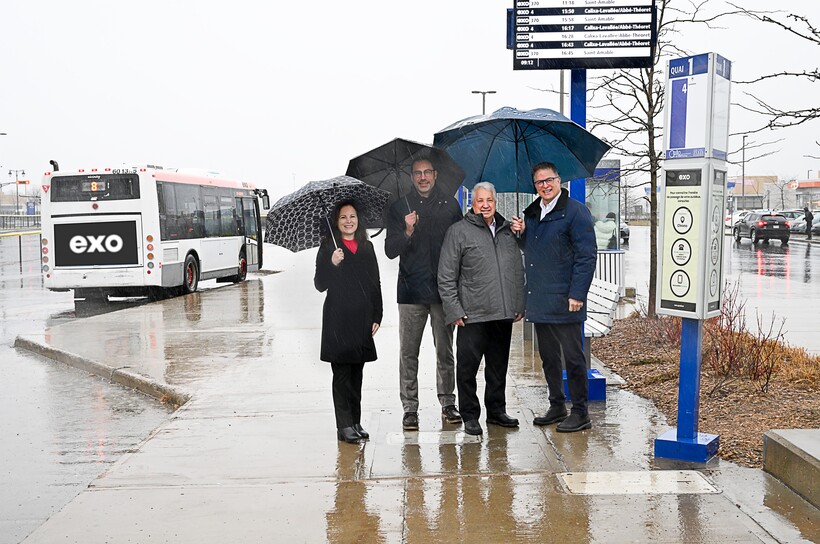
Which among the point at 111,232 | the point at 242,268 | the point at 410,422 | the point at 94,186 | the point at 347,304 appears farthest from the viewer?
the point at 242,268

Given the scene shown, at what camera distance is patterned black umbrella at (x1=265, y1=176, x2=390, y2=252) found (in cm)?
681

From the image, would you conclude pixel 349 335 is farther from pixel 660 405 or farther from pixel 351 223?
pixel 660 405

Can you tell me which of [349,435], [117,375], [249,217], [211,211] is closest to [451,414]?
[349,435]

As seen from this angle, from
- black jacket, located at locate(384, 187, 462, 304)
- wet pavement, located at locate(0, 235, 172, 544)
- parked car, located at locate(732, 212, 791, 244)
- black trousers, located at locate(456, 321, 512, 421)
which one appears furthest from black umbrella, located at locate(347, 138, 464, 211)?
parked car, located at locate(732, 212, 791, 244)

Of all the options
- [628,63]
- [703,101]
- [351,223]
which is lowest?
[351,223]

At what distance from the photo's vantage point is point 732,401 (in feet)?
24.9

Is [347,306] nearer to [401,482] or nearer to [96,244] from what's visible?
[401,482]

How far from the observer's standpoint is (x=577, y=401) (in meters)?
7.00

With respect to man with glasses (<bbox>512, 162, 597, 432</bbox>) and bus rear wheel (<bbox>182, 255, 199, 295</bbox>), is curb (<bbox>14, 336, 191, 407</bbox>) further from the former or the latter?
bus rear wheel (<bbox>182, 255, 199, 295</bbox>)

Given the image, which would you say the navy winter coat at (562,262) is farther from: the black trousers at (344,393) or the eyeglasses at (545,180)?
the black trousers at (344,393)

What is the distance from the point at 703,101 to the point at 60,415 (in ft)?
21.9

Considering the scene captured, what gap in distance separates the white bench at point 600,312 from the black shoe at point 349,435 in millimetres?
2335

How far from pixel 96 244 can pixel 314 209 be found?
1456 centimetres

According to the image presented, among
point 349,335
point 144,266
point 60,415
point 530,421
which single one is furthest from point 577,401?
point 144,266
